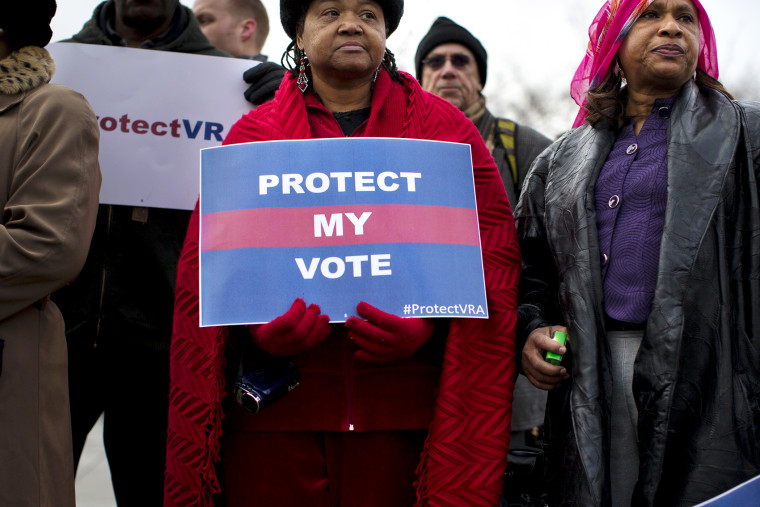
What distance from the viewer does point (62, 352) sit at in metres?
2.28

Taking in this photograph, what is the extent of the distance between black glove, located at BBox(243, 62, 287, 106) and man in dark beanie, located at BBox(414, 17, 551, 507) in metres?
1.23

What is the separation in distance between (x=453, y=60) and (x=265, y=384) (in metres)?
2.70

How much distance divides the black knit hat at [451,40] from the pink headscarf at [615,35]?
1.82 meters

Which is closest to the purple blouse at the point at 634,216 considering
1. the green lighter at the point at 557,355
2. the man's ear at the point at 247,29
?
the green lighter at the point at 557,355

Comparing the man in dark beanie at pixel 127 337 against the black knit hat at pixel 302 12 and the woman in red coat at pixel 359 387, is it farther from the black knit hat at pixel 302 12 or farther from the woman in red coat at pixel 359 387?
the black knit hat at pixel 302 12

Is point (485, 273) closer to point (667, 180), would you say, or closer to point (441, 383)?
point (441, 383)

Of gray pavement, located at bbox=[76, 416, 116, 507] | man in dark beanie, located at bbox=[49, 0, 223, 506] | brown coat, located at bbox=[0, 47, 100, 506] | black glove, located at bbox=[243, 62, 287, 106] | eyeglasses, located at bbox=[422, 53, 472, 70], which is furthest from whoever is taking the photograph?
gray pavement, located at bbox=[76, 416, 116, 507]

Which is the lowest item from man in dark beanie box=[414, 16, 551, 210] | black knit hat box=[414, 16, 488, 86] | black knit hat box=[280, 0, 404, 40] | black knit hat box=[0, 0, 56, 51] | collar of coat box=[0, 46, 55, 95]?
collar of coat box=[0, 46, 55, 95]

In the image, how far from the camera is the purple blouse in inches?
83.7

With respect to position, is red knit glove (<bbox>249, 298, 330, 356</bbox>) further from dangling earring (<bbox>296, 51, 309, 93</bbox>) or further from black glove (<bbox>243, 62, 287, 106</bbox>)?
black glove (<bbox>243, 62, 287, 106</bbox>)

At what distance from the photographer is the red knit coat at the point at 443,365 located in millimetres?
2193

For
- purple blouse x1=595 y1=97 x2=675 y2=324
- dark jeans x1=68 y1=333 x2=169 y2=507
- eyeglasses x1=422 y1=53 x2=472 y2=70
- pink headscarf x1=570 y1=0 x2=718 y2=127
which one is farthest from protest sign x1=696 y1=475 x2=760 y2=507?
eyeglasses x1=422 y1=53 x2=472 y2=70

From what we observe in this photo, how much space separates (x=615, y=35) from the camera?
244 centimetres

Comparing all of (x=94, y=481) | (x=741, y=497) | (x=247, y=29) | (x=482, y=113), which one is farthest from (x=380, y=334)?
(x=94, y=481)
